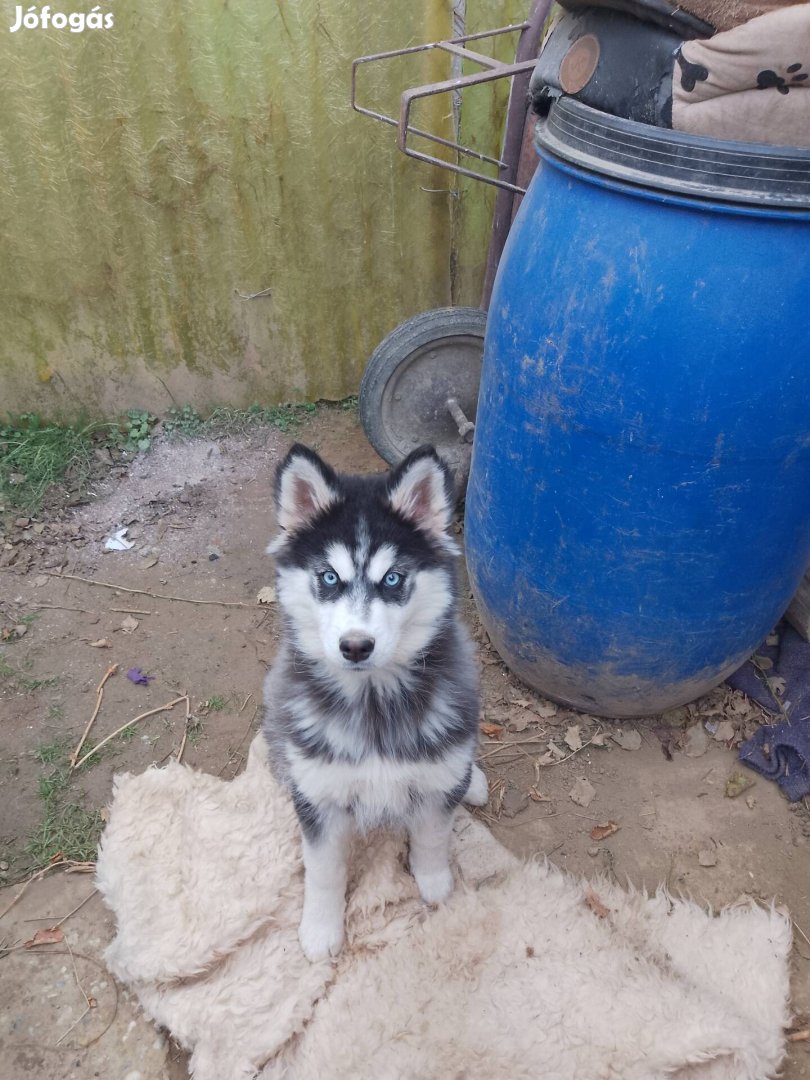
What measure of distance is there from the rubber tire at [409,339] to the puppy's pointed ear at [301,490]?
197 centimetres

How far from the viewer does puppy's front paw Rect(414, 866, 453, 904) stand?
274 cm

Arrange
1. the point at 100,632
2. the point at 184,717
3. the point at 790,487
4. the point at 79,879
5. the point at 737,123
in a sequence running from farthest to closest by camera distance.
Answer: the point at 100,632, the point at 184,717, the point at 79,879, the point at 790,487, the point at 737,123

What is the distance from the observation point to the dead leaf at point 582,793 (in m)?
3.22

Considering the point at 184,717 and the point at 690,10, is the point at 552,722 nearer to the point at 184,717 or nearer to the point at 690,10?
the point at 184,717

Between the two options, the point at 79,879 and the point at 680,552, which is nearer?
the point at 680,552

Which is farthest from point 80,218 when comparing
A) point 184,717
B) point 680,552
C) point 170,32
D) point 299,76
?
point 680,552

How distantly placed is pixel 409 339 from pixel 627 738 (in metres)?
2.27

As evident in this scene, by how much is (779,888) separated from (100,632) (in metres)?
3.17

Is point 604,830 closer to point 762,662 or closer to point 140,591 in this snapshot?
point 762,662

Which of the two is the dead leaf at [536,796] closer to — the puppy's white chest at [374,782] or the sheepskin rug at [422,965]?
the sheepskin rug at [422,965]

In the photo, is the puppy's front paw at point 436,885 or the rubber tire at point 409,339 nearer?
the puppy's front paw at point 436,885

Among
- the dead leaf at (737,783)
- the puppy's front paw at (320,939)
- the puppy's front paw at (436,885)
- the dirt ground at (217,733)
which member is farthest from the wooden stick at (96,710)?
the dead leaf at (737,783)

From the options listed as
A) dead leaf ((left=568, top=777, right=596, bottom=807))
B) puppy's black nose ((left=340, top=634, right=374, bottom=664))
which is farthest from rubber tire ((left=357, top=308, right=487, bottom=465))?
puppy's black nose ((left=340, top=634, right=374, bottom=664))

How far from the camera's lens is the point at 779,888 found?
115 inches
